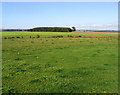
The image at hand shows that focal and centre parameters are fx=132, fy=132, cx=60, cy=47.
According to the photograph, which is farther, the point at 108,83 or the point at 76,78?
the point at 76,78

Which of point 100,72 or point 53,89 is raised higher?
point 53,89

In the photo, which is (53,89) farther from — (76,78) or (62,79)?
(76,78)

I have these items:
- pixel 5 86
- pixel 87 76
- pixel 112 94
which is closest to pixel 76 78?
pixel 87 76

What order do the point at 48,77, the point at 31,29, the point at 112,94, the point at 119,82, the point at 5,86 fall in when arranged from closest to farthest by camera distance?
the point at 112,94 → the point at 5,86 → the point at 119,82 → the point at 48,77 → the point at 31,29

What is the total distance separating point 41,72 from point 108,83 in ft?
18.3

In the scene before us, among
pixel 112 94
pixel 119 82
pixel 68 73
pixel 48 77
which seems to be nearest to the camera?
pixel 112 94

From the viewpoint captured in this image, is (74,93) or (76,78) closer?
(74,93)

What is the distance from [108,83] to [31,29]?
447 ft

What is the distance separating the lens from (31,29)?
13988 cm

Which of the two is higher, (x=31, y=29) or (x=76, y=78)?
(x=76, y=78)

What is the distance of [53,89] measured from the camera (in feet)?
27.7

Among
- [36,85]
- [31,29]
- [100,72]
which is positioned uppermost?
[36,85]

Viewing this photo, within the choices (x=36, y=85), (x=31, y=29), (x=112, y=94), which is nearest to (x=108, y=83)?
(x=112, y=94)

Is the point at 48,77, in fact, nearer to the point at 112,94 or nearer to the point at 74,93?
the point at 74,93
